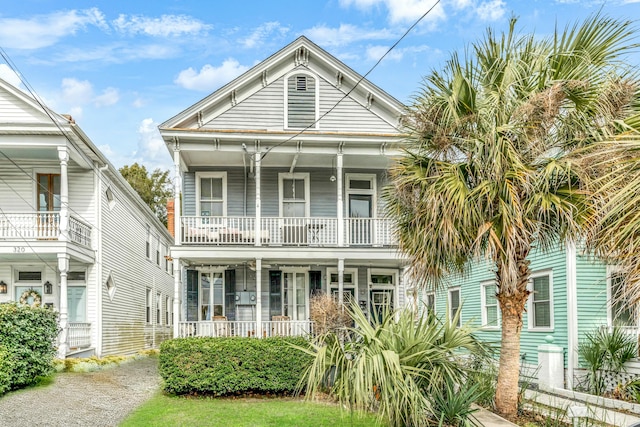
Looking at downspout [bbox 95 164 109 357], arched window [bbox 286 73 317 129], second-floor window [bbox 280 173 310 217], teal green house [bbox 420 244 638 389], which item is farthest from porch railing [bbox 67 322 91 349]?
teal green house [bbox 420 244 638 389]

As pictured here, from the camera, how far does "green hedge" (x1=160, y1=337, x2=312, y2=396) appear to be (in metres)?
11.4

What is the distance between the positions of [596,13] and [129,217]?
18.1m

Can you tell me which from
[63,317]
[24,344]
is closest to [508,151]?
→ [24,344]

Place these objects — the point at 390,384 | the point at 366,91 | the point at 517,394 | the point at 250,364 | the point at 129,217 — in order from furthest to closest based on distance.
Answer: the point at 129,217, the point at 366,91, the point at 250,364, the point at 517,394, the point at 390,384

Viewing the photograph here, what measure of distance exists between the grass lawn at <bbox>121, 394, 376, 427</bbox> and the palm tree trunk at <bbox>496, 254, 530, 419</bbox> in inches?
89.0

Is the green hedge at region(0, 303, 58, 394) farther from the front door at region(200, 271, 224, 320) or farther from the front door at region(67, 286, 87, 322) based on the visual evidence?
the front door at region(200, 271, 224, 320)

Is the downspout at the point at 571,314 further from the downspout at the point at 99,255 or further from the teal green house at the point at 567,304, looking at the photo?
the downspout at the point at 99,255

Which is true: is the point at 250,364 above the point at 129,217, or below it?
below

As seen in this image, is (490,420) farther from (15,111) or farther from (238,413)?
(15,111)

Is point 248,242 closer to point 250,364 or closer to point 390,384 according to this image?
point 250,364

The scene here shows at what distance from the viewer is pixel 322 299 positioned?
47.3 ft

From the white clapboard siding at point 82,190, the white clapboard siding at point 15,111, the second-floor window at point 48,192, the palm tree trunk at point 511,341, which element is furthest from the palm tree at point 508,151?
the second-floor window at point 48,192

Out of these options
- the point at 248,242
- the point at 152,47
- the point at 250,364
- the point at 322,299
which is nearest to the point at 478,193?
the point at 250,364

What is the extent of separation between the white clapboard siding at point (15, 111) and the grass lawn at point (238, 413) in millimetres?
9436
